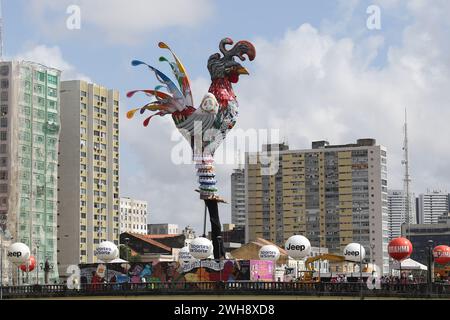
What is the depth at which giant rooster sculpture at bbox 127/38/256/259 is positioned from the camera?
309ft

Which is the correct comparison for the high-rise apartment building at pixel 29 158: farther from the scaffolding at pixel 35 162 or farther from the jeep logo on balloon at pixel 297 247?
the jeep logo on balloon at pixel 297 247

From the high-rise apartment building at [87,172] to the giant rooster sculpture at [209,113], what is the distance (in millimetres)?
70946

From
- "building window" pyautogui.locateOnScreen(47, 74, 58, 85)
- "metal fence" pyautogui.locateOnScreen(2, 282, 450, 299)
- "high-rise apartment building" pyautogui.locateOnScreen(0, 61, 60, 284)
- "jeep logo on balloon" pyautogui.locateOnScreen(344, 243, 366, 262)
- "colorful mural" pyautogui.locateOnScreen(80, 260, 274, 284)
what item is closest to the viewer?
"metal fence" pyautogui.locateOnScreen(2, 282, 450, 299)

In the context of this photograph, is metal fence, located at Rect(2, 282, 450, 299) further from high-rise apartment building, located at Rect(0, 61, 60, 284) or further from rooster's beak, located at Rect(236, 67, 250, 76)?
high-rise apartment building, located at Rect(0, 61, 60, 284)

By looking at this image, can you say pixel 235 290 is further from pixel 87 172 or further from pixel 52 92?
pixel 87 172

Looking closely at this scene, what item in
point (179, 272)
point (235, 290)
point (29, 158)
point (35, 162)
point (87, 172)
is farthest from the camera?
point (87, 172)

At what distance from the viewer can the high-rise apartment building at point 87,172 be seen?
16362 cm

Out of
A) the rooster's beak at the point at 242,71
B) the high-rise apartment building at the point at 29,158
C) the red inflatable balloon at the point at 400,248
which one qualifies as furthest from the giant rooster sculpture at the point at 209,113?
the high-rise apartment building at the point at 29,158

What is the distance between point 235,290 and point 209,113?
17414mm

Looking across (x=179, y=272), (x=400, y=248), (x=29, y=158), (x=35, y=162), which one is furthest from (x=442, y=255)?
(x=35, y=162)

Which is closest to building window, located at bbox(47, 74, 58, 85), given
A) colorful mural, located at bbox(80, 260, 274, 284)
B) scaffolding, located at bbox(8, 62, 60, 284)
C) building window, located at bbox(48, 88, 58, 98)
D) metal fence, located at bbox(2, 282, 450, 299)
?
scaffolding, located at bbox(8, 62, 60, 284)

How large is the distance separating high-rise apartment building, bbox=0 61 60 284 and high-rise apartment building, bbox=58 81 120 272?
11.3 metres

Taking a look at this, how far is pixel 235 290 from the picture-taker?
86375 millimetres
